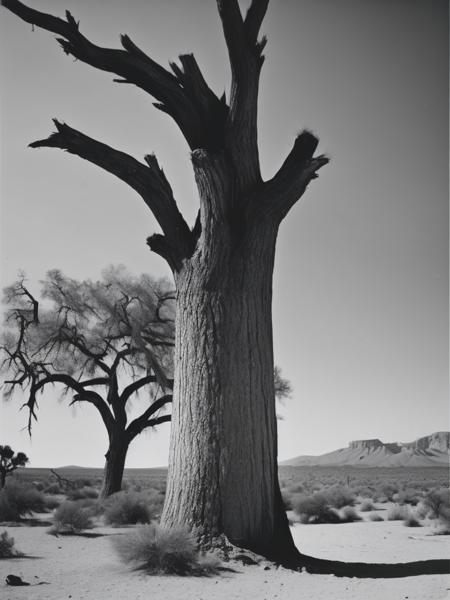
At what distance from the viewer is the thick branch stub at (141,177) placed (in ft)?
25.8

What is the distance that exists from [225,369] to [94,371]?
1366cm

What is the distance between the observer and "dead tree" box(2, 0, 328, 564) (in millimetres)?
6664

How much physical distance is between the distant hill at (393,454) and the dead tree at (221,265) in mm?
133010

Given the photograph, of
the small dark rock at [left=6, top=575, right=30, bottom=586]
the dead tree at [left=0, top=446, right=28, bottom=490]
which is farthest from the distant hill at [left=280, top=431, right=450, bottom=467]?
the small dark rock at [left=6, top=575, right=30, bottom=586]

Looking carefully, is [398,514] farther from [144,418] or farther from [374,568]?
[374,568]

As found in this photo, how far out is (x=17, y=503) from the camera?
52.2ft

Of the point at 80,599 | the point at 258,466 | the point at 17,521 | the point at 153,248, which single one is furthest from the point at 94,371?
the point at 80,599

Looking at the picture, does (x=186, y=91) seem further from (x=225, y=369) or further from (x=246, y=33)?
(x=225, y=369)

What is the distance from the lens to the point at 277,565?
6262 millimetres

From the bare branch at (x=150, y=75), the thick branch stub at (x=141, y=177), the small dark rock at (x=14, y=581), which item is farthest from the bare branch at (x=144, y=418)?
the small dark rock at (x=14, y=581)

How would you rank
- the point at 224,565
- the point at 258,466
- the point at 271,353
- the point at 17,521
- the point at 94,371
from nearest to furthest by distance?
the point at 224,565
the point at 258,466
the point at 271,353
the point at 17,521
the point at 94,371

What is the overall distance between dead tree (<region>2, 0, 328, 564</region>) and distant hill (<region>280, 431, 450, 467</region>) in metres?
133

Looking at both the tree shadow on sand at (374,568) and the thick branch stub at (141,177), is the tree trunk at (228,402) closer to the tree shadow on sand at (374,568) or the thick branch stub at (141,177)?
the tree shadow on sand at (374,568)

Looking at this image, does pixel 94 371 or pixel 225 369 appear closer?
pixel 225 369
